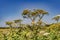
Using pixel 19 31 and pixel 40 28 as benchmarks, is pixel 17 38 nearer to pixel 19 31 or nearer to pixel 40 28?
pixel 19 31

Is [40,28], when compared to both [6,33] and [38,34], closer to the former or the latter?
[38,34]

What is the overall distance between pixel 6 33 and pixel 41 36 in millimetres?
927

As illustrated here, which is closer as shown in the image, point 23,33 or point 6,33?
point 23,33

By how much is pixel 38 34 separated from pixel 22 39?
0.46 m

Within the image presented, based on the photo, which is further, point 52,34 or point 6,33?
point 6,33

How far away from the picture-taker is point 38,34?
19.7 feet

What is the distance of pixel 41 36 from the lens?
19.8 feet

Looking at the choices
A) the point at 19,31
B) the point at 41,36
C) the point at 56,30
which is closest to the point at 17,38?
the point at 19,31

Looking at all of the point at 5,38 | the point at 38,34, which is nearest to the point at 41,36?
the point at 38,34

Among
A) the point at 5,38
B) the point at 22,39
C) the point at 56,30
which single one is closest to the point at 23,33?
the point at 22,39

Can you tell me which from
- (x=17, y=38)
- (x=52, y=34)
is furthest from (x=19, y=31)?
(x=52, y=34)

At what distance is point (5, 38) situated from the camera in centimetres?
608

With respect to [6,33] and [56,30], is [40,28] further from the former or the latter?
[6,33]

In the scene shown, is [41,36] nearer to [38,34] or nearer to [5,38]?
[38,34]
